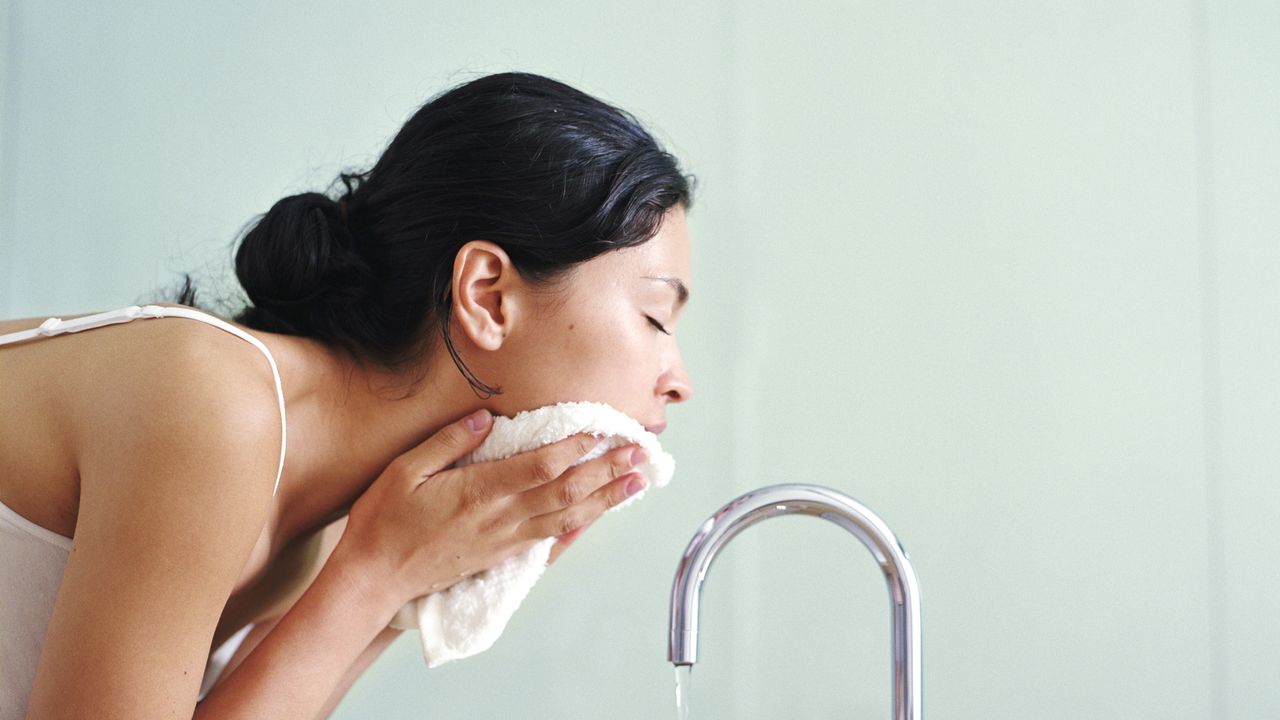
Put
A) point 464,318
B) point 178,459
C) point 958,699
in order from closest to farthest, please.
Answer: point 178,459 < point 464,318 < point 958,699

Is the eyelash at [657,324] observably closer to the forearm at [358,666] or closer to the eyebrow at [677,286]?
the eyebrow at [677,286]

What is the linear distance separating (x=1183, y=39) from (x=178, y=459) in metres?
1.37

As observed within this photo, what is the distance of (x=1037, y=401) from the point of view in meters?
1.38

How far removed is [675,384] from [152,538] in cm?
42

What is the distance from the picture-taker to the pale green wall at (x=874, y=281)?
4.36 ft

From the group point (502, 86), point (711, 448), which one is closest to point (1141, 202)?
point (711, 448)

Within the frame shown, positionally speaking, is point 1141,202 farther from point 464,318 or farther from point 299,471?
point 299,471

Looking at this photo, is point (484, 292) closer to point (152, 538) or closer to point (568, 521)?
point (568, 521)

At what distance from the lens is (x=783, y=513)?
2.47ft

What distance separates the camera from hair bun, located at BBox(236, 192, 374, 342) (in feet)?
2.93

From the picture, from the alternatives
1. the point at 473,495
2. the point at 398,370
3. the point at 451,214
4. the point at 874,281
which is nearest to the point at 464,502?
the point at 473,495

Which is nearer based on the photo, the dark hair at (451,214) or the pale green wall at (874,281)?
the dark hair at (451,214)

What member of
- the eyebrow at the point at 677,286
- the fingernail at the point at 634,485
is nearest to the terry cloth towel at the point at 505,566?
the fingernail at the point at 634,485

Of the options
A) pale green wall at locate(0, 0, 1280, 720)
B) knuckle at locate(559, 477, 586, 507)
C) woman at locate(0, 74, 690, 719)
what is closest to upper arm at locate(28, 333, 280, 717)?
woman at locate(0, 74, 690, 719)
